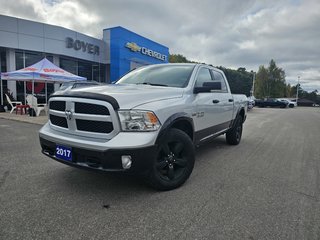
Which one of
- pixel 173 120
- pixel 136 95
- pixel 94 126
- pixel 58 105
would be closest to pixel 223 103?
pixel 173 120

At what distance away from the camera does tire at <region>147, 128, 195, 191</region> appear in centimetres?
305

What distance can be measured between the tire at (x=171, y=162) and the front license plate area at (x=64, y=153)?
1.03 meters

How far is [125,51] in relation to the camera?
75.6 ft

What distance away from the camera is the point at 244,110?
6.82 meters

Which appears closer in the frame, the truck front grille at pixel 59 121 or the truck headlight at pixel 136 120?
the truck headlight at pixel 136 120

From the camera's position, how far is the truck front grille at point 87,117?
9.12 feet

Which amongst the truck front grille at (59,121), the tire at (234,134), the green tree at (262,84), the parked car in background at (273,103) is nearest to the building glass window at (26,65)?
the truck front grille at (59,121)

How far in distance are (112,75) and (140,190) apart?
69.2 ft

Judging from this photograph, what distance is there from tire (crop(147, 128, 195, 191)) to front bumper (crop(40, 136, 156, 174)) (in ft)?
0.53

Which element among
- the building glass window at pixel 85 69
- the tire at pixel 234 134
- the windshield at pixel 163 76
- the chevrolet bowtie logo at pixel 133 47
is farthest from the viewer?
the chevrolet bowtie logo at pixel 133 47

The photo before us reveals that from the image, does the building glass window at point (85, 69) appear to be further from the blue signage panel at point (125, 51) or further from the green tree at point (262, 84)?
the green tree at point (262, 84)

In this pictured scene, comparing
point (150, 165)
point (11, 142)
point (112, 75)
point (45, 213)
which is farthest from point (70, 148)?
point (112, 75)

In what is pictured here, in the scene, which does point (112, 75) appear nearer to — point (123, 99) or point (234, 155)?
point (234, 155)

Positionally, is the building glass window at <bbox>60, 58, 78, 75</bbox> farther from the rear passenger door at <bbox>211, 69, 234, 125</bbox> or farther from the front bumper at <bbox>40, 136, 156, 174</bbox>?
the front bumper at <bbox>40, 136, 156, 174</bbox>
